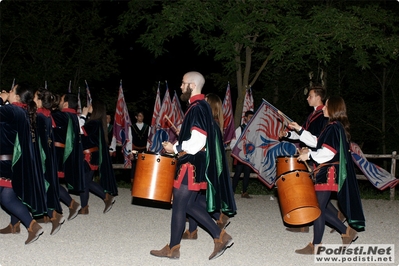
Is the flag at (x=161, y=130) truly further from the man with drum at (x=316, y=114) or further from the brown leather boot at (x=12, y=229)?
the man with drum at (x=316, y=114)

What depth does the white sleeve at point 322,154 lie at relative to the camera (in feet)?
20.5

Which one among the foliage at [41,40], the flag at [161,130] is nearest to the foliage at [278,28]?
the flag at [161,130]

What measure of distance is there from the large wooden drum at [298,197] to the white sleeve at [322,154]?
0.28 m

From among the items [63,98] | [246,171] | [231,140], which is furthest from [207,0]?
[63,98]

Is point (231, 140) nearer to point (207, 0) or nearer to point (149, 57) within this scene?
point (207, 0)

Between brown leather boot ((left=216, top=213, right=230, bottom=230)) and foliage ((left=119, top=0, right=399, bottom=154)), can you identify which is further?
foliage ((left=119, top=0, right=399, bottom=154))

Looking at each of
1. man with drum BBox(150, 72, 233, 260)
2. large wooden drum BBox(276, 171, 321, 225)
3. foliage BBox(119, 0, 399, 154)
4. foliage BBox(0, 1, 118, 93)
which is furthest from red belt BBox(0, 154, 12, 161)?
foliage BBox(0, 1, 118, 93)

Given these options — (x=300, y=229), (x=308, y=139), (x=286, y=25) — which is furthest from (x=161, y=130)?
(x=308, y=139)

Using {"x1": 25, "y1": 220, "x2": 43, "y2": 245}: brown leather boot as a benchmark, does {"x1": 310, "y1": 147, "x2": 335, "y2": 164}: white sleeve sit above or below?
above

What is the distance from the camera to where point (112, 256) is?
6.26 metres

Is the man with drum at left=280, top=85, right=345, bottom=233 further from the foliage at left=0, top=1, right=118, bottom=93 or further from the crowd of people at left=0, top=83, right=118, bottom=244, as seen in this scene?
the foliage at left=0, top=1, right=118, bottom=93

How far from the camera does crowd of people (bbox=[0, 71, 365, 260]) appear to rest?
595cm

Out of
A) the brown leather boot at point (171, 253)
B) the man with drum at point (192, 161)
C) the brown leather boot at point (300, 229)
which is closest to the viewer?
the man with drum at point (192, 161)

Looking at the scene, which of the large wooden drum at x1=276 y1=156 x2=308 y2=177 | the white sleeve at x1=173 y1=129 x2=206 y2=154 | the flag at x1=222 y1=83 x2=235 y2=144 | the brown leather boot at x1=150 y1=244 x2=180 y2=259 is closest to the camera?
the white sleeve at x1=173 y1=129 x2=206 y2=154
